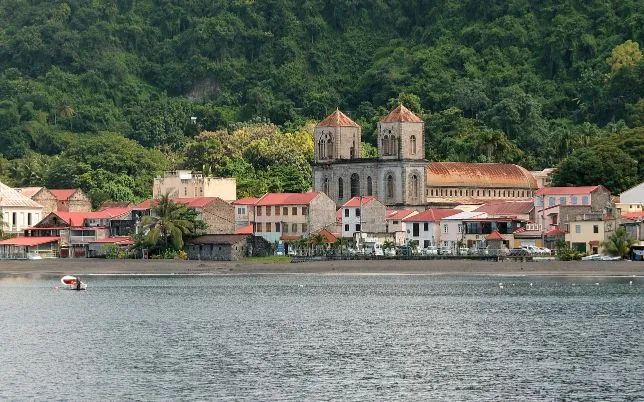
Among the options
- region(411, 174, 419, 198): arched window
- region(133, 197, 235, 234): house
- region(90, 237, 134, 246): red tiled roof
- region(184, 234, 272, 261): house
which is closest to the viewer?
region(184, 234, 272, 261): house

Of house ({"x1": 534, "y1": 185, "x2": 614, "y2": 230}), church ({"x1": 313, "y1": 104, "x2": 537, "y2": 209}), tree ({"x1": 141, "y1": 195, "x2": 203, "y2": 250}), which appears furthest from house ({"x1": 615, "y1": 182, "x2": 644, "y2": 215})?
tree ({"x1": 141, "y1": 195, "x2": 203, "y2": 250})

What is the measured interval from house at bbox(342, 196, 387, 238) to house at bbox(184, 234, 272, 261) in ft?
26.4

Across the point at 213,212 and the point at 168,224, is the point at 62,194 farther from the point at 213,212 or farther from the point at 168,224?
the point at 168,224

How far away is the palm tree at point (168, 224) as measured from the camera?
134 meters

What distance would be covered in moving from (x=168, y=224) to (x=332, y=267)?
49.7 feet

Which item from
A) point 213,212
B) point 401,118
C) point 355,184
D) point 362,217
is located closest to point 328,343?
point 362,217

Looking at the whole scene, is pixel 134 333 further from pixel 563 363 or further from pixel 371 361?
pixel 563 363

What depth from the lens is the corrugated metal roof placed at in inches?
6094

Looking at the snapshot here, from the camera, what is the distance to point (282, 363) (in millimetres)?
66250

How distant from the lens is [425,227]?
140500 mm

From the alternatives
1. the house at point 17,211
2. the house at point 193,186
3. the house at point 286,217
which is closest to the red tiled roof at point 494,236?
the house at point 286,217

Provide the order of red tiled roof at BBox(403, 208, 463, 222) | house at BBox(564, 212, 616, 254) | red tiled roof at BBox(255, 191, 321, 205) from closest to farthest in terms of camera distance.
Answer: house at BBox(564, 212, 616, 254) → red tiled roof at BBox(403, 208, 463, 222) → red tiled roof at BBox(255, 191, 321, 205)

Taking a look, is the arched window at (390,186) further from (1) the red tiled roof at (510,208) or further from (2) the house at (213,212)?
(2) the house at (213,212)

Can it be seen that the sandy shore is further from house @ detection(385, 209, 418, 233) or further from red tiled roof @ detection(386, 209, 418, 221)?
red tiled roof @ detection(386, 209, 418, 221)
